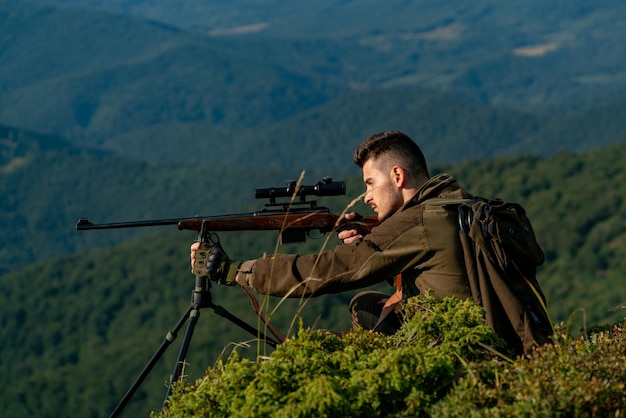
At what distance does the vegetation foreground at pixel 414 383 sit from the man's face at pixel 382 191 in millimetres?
1476

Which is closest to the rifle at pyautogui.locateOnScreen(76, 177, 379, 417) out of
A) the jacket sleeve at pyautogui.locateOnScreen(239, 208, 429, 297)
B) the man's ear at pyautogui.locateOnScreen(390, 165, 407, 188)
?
the man's ear at pyautogui.locateOnScreen(390, 165, 407, 188)

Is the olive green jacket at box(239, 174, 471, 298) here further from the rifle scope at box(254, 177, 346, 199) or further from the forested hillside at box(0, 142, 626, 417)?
the forested hillside at box(0, 142, 626, 417)

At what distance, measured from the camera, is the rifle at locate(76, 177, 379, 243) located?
674 cm

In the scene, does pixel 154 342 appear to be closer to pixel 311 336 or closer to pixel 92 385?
pixel 92 385

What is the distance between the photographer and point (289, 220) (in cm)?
692

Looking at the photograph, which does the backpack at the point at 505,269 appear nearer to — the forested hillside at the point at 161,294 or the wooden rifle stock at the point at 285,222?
the wooden rifle stock at the point at 285,222

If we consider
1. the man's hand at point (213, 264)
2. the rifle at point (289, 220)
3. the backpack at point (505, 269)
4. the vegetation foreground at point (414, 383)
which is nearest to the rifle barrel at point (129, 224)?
the rifle at point (289, 220)

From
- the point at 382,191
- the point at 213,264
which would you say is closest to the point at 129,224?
the point at 213,264

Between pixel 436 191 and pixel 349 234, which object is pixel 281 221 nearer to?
pixel 349 234

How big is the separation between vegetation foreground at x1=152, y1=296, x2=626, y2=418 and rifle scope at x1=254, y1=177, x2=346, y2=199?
1.71 m

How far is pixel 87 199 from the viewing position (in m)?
200

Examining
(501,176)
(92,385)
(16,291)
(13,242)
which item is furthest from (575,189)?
(13,242)

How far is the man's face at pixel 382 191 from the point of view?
6461 mm

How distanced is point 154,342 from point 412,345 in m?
78.2
